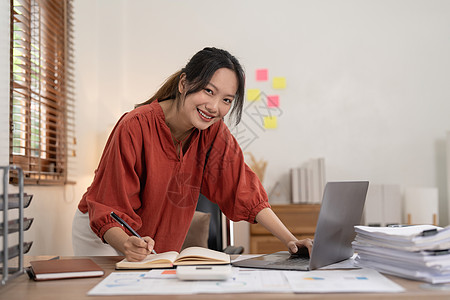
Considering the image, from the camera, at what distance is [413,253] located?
3.41 feet

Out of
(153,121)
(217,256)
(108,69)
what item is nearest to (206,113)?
(153,121)

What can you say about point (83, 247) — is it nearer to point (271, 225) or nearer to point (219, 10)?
point (271, 225)

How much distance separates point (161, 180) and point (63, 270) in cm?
54

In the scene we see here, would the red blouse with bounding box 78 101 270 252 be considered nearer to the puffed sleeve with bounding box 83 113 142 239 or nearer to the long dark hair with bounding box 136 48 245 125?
the puffed sleeve with bounding box 83 113 142 239

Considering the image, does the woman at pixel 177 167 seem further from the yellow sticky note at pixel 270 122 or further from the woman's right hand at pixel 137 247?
the yellow sticky note at pixel 270 122

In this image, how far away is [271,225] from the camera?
60.7 inches

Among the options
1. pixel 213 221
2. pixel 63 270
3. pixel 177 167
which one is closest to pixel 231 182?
pixel 177 167

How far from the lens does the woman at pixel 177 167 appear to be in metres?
1.41

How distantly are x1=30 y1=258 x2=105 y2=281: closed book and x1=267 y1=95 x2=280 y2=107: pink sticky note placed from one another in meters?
2.82

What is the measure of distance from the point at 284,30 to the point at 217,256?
2.95 metres

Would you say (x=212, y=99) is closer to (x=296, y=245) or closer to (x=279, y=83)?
(x=296, y=245)

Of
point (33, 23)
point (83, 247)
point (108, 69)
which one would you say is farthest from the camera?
point (108, 69)

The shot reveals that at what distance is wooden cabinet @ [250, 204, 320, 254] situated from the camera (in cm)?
333

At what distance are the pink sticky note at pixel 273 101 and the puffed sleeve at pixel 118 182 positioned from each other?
2414mm
